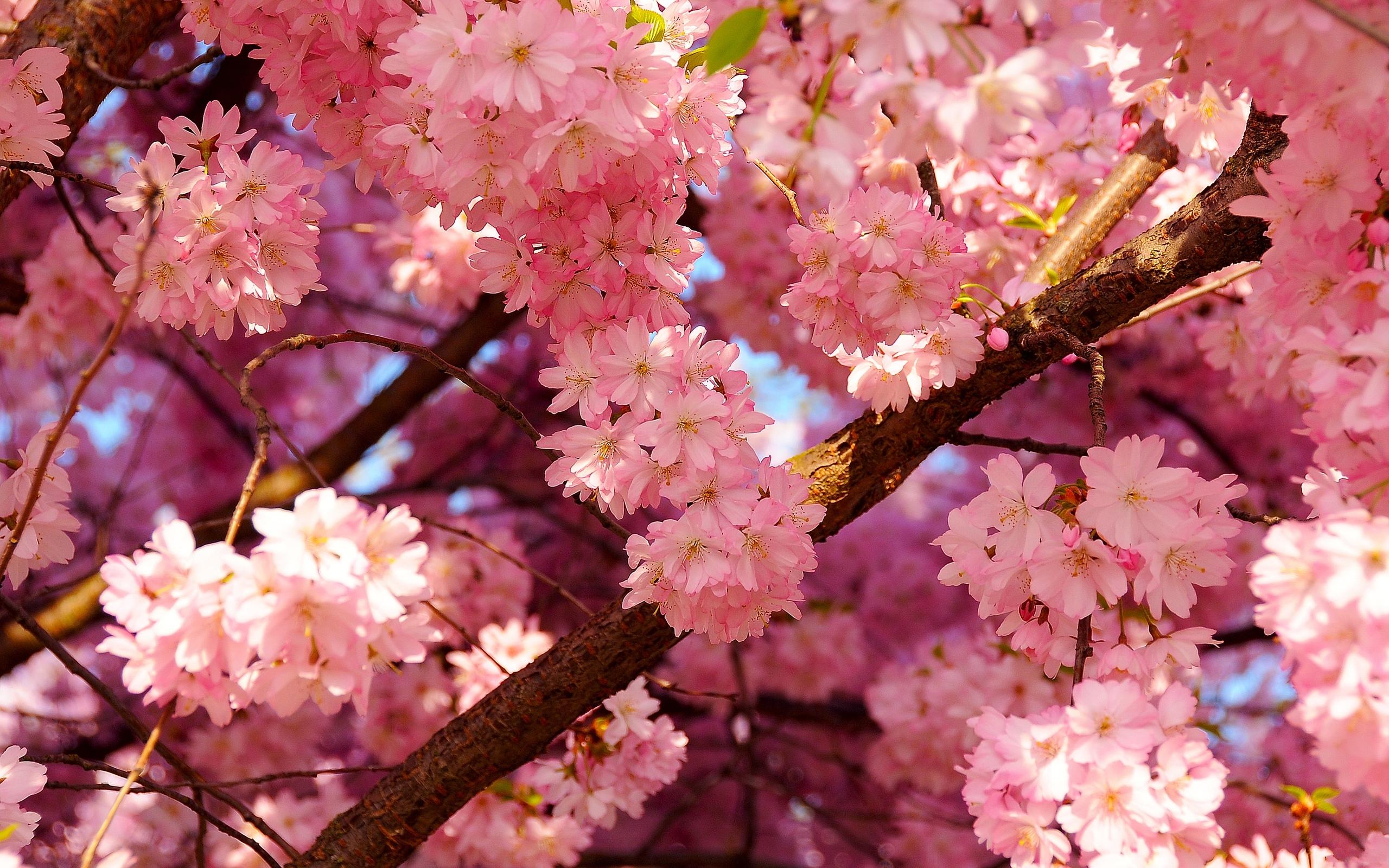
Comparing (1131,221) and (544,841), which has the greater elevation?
(544,841)

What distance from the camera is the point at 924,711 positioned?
260 cm

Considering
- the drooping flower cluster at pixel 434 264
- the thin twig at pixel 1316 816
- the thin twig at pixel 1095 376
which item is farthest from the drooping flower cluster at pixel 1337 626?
the drooping flower cluster at pixel 434 264

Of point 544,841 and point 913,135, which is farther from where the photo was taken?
point 544,841

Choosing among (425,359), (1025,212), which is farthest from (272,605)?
(1025,212)

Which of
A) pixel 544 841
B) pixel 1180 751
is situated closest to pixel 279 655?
pixel 1180 751

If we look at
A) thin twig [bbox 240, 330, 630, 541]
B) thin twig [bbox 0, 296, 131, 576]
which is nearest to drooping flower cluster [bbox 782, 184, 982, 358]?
thin twig [bbox 240, 330, 630, 541]

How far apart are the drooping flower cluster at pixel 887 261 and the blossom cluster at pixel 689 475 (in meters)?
0.19

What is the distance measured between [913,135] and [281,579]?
62cm

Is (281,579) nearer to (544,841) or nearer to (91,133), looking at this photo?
(544,841)

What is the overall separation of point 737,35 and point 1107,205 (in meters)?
1.09

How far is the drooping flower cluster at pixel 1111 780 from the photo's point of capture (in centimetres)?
93

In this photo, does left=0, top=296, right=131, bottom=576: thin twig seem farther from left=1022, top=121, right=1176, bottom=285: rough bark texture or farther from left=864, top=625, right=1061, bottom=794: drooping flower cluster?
left=864, top=625, right=1061, bottom=794: drooping flower cluster

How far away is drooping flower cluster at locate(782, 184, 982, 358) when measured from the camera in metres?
1.23

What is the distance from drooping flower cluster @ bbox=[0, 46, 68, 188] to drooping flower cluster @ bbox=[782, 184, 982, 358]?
972mm
